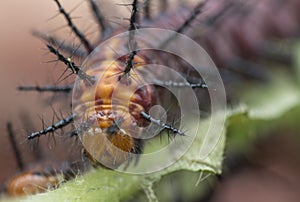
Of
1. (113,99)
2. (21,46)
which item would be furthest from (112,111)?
(21,46)

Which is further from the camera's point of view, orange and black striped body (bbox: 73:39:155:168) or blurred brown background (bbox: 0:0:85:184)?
blurred brown background (bbox: 0:0:85:184)

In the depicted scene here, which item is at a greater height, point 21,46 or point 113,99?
point 21,46

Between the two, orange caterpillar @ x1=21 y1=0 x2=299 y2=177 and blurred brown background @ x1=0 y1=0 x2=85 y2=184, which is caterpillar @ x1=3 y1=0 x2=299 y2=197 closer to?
orange caterpillar @ x1=21 y1=0 x2=299 y2=177

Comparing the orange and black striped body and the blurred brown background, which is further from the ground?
the blurred brown background

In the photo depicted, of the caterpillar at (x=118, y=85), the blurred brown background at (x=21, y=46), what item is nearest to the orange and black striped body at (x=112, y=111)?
the caterpillar at (x=118, y=85)

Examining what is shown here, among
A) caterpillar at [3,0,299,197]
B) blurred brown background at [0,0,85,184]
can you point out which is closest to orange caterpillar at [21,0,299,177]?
caterpillar at [3,0,299,197]

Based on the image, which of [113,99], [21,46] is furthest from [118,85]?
[21,46]

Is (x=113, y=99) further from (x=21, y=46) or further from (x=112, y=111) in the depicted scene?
(x=21, y=46)

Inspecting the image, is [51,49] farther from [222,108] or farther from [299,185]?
[299,185]

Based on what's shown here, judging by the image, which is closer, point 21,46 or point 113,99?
point 113,99

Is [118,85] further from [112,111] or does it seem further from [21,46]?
[21,46]

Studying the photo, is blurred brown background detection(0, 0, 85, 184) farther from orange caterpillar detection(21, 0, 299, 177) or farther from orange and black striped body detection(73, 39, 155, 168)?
orange and black striped body detection(73, 39, 155, 168)
